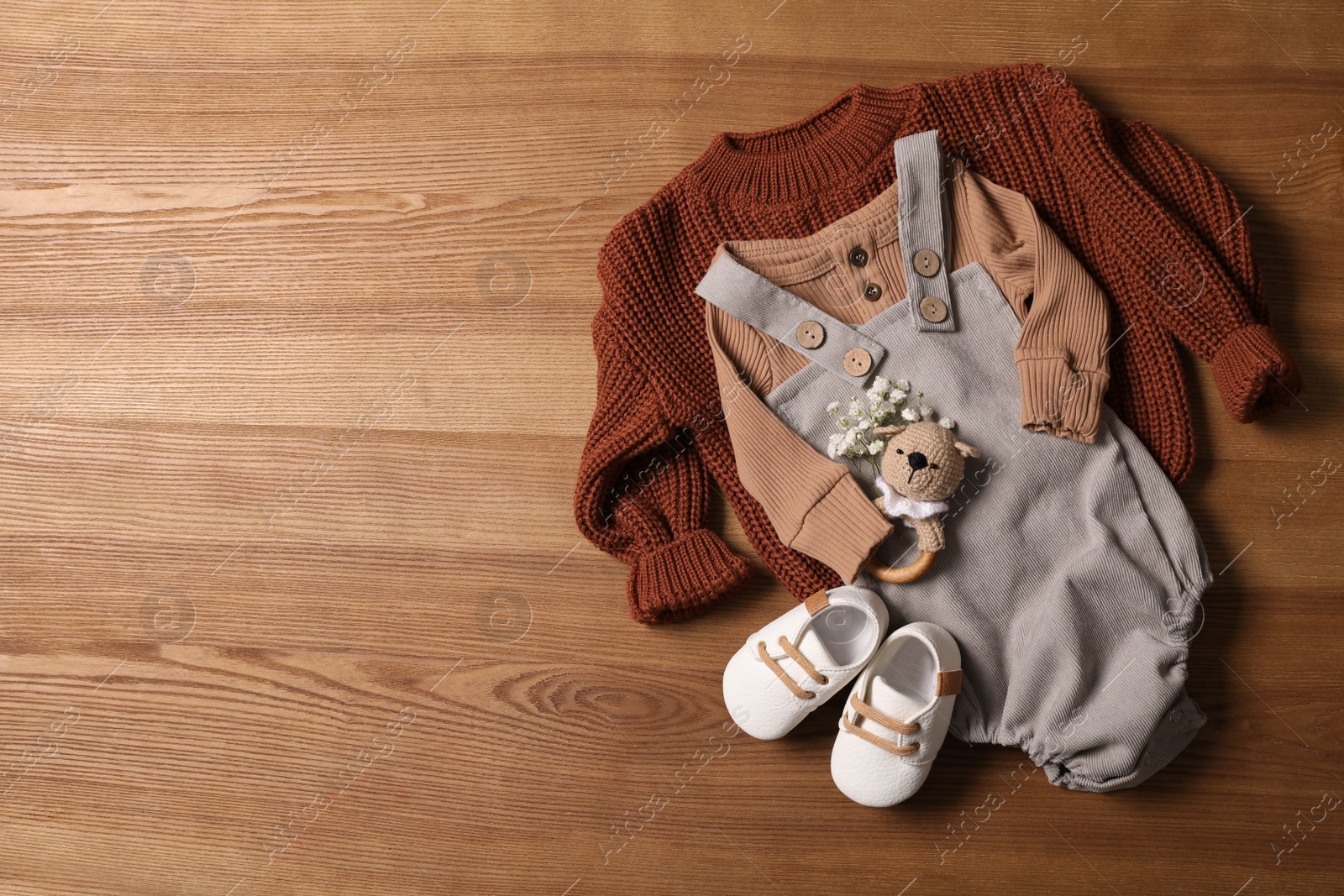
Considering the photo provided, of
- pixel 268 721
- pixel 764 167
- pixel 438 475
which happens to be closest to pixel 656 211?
pixel 764 167

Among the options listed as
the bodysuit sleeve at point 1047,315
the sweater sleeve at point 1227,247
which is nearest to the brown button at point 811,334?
the bodysuit sleeve at point 1047,315

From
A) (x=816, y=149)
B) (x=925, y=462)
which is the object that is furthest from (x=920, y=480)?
(x=816, y=149)

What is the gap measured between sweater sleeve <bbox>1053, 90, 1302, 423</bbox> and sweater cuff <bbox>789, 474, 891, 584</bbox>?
1.51 ft

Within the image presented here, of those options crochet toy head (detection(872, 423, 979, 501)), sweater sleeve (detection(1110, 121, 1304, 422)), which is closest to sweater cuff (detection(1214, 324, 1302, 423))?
sweater sleeve (detection(1110, 121, 1304, 422))

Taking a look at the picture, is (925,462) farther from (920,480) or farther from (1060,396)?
(1060,396)

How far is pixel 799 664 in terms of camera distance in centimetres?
104

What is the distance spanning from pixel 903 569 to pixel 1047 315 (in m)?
0.37

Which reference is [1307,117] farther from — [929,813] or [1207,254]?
[929,813]

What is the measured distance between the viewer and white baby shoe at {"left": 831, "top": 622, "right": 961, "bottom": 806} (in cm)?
102

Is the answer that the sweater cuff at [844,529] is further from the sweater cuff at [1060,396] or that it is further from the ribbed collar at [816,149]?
the ribbed collar at [816,149]

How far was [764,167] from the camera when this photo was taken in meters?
1.15

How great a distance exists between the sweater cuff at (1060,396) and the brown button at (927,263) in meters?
0.15

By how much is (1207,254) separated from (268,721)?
1.40m

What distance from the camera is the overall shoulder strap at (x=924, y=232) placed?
107 centimetres
